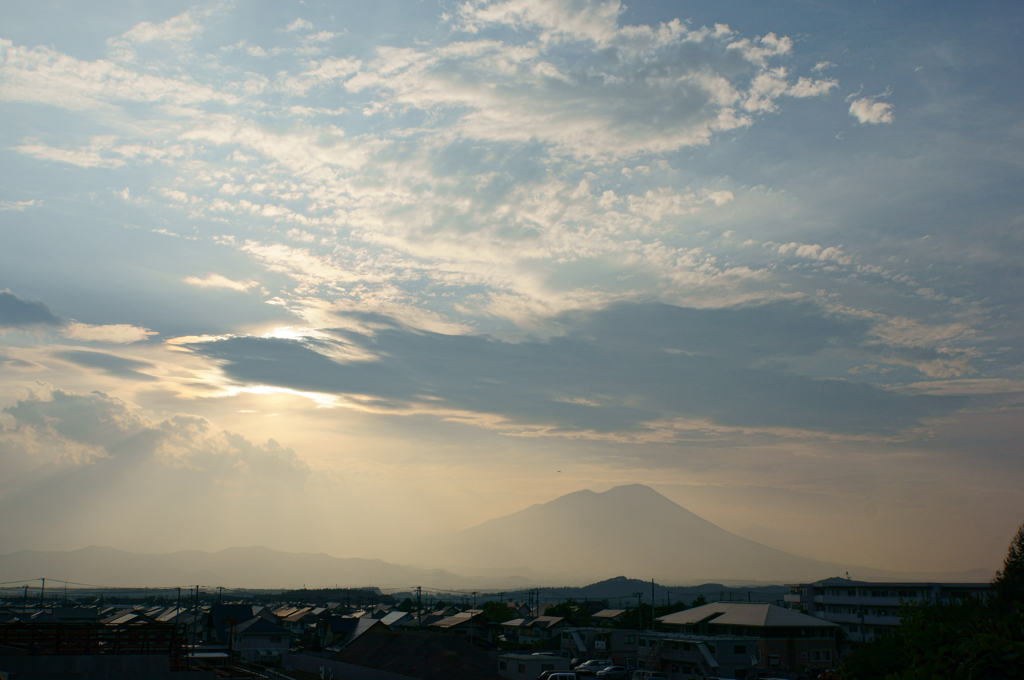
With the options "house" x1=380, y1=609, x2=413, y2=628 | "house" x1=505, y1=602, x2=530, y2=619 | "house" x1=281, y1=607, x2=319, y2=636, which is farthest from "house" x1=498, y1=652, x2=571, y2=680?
"house" x1=281, y1=607, x2=319, y2=636

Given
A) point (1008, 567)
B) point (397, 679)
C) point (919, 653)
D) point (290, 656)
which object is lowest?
point (290, 656)

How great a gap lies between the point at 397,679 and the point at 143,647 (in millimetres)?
33467

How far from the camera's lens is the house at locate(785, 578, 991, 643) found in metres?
84.1

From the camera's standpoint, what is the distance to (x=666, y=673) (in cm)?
6706

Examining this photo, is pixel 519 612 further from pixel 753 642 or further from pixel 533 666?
pixel 753 642

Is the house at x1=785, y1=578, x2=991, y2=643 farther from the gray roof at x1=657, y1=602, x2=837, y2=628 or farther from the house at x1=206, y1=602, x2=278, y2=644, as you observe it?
the house at x1=206, y1=602, x2=278, y2=644

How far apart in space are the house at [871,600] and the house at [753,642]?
14.8m

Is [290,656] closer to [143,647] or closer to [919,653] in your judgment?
[143,647]

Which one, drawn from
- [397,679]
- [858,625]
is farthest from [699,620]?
[397,679]

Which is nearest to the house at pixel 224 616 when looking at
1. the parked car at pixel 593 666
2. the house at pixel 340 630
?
the house at pixel 340 630

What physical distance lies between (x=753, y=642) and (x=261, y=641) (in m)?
61.7

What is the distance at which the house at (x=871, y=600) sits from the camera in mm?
84062

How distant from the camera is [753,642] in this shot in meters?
66.2

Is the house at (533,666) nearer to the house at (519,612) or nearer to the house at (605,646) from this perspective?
the house at (605,646)
